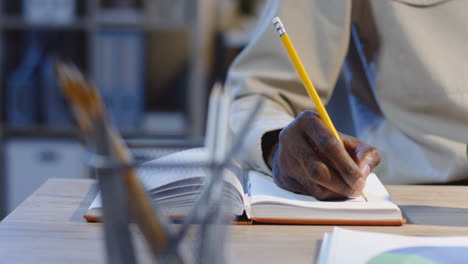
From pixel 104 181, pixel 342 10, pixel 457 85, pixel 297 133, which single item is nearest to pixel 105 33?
pixel 342 10

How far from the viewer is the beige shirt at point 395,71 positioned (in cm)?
94

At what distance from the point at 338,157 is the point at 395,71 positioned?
412mm

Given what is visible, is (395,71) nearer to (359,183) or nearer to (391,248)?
(359,183)

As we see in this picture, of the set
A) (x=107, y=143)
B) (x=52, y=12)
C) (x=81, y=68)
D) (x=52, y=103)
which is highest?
(x=107, y=143)

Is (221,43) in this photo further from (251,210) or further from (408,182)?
(251,210)

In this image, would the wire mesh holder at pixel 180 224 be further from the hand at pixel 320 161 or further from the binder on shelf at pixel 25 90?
the binder on shelf at pixel 25 90

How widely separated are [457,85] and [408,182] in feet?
0.56

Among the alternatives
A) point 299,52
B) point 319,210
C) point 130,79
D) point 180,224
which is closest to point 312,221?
point 319,210

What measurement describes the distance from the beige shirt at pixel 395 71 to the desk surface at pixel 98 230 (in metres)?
0.22

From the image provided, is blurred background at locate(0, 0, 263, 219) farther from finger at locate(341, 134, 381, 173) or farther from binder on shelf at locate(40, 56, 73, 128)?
finger at locate(341, 134, 381, 173)

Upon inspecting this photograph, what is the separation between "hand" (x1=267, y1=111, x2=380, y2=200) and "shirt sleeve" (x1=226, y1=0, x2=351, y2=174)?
0.28 meters

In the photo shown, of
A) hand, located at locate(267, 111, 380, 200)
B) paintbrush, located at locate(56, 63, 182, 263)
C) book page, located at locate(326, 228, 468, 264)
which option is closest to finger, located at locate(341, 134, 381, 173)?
hand, located at locate(267, 111, 380, 200)

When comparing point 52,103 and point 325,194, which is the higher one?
point 325,194

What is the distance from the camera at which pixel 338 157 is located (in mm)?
628
